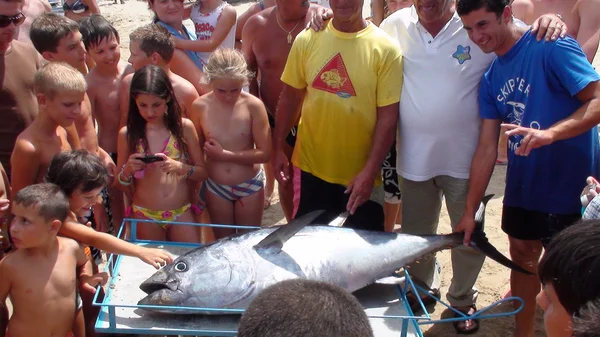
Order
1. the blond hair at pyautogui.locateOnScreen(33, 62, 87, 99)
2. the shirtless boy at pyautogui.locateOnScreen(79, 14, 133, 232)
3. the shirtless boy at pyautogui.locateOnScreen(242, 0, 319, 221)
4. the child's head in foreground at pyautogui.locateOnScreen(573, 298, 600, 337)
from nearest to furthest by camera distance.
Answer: the child's head in foreground at pyautogui.locateOnScreen(573, 298, 600, 337) → the blond hair at pyautogui.locateOnScreen(33, 62, 87, 99) → the shirtless boy at pyautogui.locateOnScreen(79, 14, 133, 232) → the shirtless boy at pyautogui.locateOnScreen(242, 0, 319, 221)

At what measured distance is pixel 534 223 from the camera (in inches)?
129

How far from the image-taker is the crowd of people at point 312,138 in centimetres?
294

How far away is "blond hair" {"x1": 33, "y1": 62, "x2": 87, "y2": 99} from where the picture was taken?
329 centimetres

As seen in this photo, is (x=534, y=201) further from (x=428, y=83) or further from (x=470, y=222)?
(x=428, y=83)

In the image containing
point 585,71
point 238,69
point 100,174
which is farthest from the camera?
point 238,69

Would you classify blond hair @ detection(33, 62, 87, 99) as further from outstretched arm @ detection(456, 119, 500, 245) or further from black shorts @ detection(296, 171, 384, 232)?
outstretched arm @ detection(456, 119, 500, 245)

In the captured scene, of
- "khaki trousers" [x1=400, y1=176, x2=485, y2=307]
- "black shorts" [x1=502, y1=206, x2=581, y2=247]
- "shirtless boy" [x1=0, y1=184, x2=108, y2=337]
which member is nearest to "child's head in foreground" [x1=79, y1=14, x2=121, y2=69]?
"shirtless boy" [x1=0, y1=184, x2=108, y2=337]

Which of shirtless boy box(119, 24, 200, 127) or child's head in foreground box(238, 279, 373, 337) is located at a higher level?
child's head in foreground box(238, 279, 373, 337)

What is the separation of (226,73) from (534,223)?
6.69ft

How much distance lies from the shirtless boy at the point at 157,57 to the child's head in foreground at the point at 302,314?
2804 millimetres

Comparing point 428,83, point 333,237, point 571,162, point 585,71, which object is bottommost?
point 333,237

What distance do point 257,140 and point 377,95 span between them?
878 mm

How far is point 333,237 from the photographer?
3039 millimetres

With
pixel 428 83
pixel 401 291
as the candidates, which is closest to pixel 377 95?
pixel 428 83
